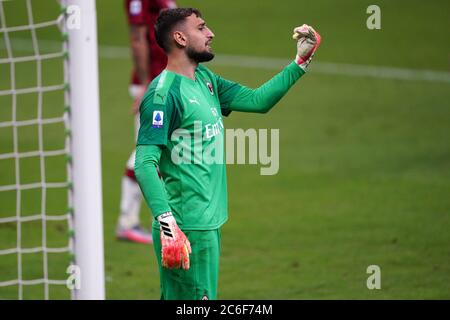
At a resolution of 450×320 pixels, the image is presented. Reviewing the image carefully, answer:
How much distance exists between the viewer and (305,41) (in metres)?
5.66

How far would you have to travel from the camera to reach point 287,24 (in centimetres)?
1970

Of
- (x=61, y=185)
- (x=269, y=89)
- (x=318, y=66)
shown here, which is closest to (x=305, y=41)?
(x=269, y=89)

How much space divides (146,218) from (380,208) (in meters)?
2.29

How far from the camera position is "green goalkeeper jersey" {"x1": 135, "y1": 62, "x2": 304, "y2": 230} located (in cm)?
523

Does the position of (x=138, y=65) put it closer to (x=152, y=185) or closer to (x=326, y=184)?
(x=326, y=184)

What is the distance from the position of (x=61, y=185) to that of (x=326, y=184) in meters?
4.69

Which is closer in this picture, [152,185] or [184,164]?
[152,185]

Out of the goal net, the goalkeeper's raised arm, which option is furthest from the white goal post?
the goalkeeper's raised arm

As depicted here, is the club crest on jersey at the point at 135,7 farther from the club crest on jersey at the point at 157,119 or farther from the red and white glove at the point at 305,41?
the club crest on jersey at the point at 157,119

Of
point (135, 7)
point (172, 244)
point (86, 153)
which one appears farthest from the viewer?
point (135, 7)

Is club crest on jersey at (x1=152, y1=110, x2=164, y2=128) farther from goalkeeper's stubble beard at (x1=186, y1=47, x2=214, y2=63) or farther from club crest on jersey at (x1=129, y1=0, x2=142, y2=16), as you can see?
club crest on jersey at (x1=129, y1=0, x2=142, y2=16)

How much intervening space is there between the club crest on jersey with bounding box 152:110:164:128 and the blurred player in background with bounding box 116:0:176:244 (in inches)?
142
